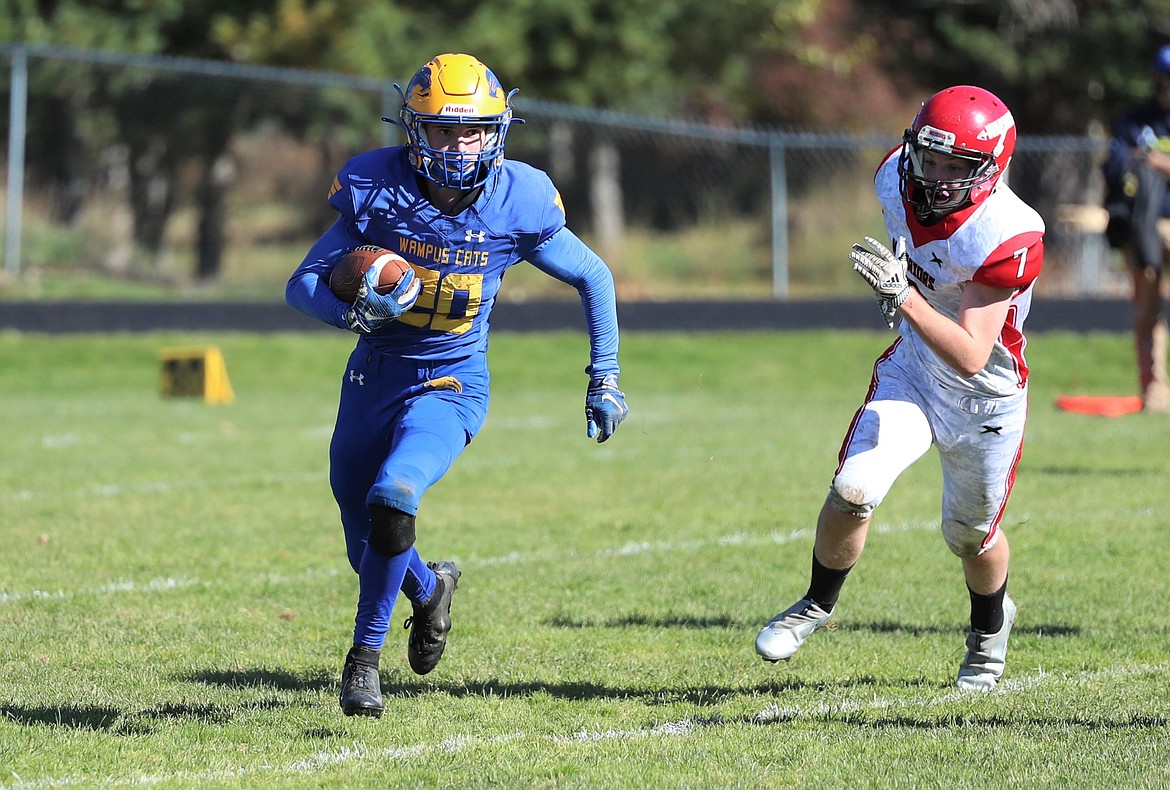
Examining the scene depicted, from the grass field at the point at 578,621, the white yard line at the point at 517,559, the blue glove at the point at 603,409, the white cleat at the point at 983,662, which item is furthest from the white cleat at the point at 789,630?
the white yard line at the point at 517,559

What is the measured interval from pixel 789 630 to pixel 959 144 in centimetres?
148

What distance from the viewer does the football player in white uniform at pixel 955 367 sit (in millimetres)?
4328

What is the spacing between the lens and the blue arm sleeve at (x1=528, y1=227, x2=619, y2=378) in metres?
4.76

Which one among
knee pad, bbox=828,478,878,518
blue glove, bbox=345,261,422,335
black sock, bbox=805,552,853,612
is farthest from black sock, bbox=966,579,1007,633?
blue glove, bbox=345,261,422,335

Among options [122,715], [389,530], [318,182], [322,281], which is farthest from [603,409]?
[318,182]

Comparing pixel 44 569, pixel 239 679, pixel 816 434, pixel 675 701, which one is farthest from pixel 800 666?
pixel 816 434

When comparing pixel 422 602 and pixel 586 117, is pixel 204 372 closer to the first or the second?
pixel 586 117

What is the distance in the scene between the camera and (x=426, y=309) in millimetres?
4574

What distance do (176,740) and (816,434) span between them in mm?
7401

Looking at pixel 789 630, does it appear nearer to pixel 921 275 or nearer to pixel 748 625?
pixel 748 625

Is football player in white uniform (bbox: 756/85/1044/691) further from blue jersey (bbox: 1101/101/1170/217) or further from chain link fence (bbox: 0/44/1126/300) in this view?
chain link fence (bbox: 0/44/1126/300)

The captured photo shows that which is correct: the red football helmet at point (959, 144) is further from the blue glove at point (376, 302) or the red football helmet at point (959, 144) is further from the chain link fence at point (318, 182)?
the chain link fence at point (318, 182)

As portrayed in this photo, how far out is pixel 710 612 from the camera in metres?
5.68

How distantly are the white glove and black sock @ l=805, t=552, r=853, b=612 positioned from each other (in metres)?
0.92
